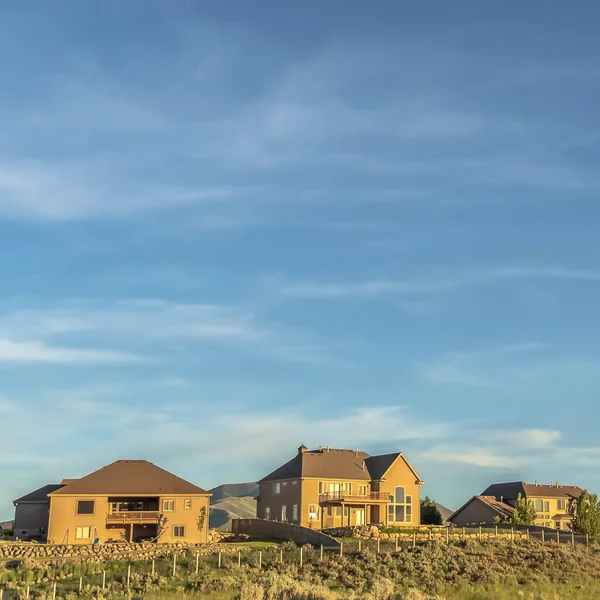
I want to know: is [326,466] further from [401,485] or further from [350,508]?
[401,485]

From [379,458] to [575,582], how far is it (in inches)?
1294

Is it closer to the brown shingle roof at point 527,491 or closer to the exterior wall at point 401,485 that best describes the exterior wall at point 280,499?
the exterior wall at point 401,485

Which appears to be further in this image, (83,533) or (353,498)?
(353,498)

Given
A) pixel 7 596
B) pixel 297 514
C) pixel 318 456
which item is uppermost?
pixel 318 456

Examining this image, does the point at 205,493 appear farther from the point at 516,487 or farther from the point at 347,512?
the point at 516,487

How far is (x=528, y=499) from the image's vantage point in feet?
328

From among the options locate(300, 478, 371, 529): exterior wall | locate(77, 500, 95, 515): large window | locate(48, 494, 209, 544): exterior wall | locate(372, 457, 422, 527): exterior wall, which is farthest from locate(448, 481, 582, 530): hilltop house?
locate(77, 500, 95, 515): large window

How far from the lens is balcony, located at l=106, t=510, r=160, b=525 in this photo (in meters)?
69.7

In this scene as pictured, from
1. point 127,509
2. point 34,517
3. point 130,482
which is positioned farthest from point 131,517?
point 34,517

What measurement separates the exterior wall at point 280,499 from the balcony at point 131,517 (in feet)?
49.6

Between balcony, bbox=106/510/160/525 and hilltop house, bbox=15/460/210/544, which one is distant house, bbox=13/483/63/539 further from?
balcony, bbox=106/510/160/525

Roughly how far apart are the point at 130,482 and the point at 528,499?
1952 inches

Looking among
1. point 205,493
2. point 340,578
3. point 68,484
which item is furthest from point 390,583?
point 68,484

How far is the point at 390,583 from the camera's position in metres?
46.5
